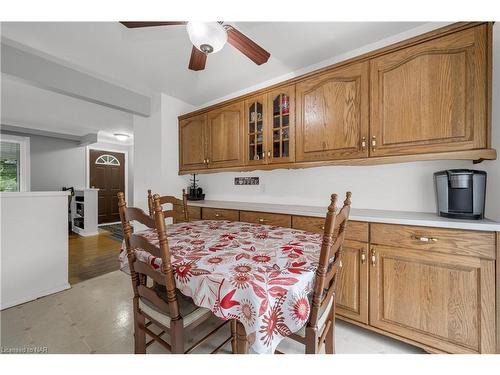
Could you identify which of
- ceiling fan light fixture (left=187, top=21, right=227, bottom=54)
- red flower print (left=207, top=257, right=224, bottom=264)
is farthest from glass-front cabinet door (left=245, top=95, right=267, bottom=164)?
red flower print (left=207, top=257, right=224, bottom=264)

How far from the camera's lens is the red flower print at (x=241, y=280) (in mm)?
805

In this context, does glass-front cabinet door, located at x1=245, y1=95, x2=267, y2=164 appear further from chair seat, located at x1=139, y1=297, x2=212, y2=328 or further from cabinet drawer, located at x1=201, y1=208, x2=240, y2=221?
chair seat, located at x1=139, y1=297, x2=212, y2=328

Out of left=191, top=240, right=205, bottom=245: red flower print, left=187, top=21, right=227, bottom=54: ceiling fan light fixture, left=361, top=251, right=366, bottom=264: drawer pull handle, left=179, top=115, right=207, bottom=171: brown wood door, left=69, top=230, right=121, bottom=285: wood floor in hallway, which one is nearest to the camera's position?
left=187, top=21, right=227, bottom=54: ceiling fan light fixture

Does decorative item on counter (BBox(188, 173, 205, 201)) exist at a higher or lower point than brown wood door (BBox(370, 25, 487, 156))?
lower

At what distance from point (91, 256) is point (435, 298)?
167 inches

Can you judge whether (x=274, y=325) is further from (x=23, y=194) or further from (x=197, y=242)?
(x=23, y=194)

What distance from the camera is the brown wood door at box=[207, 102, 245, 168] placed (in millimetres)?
2627

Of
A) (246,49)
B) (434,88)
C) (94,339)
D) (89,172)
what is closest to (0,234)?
(94,339)

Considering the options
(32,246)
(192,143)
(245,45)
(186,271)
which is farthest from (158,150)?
(186,271)

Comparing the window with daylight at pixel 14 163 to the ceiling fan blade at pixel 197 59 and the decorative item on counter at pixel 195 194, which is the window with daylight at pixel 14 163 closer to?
the decorative item on counter at pixel 195 194

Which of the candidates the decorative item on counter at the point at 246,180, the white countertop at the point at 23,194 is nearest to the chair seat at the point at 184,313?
the decorative item on counter at the point at 246,180

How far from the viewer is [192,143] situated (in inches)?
123

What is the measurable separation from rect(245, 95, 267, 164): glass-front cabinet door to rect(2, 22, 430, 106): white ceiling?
1.17ft
